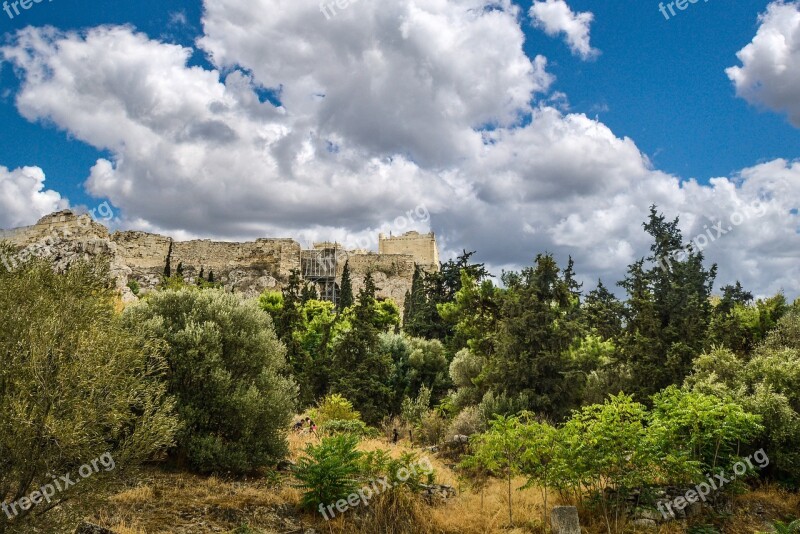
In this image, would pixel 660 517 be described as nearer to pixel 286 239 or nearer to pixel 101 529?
pixel 101 529

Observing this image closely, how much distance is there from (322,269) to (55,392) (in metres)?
48.8

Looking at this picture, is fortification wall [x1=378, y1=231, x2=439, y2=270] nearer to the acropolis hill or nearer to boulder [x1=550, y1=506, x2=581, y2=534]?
the acropolis hill

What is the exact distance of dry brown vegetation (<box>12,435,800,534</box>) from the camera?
7766mm

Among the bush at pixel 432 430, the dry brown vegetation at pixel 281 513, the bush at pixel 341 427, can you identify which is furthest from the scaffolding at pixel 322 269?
the dry brown vegetation at pixel 281 513

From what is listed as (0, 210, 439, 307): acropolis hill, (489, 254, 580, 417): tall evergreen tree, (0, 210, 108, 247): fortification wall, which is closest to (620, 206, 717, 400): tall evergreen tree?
(489, 254, 580, 417): tall evergreen tree

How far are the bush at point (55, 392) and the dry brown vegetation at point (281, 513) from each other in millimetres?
1249

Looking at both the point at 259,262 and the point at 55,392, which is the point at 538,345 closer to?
the point at 55,392

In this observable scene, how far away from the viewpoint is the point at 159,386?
764cm

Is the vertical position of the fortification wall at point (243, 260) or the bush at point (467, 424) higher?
the fortification wall at point (243, 260)

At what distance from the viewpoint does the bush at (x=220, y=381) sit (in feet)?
31.9

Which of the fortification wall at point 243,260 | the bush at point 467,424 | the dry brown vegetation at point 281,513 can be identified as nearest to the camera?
the dry brown vegetation at point 281,513

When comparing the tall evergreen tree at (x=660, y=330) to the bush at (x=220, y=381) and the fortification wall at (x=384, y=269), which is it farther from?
the fortification wall at (x=384, y=269)

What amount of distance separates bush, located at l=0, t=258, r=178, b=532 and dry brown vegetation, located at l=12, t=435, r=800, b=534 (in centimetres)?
125

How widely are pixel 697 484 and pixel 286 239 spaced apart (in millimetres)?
47456
